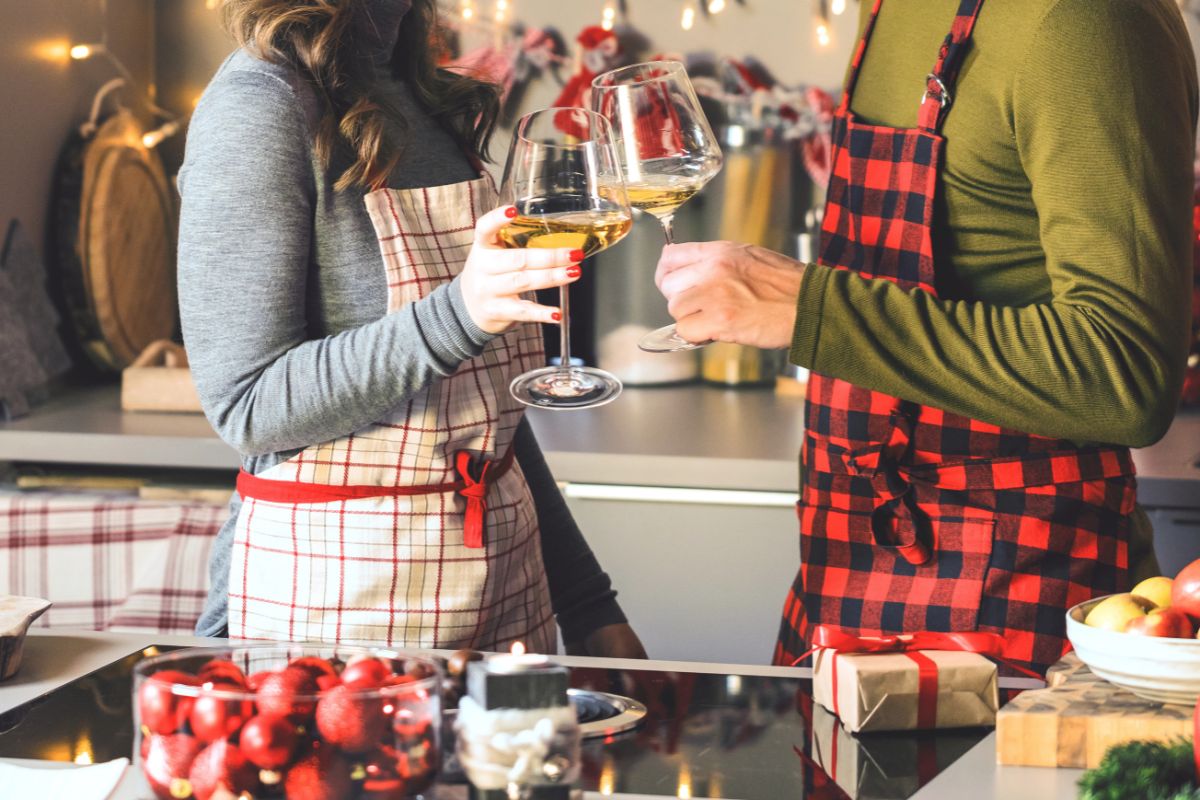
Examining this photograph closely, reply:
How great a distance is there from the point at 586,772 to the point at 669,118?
0.53 meters

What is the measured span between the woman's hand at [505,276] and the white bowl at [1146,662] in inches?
16.1

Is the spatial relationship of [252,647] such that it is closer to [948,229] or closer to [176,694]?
[176,694]

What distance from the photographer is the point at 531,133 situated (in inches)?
37.8

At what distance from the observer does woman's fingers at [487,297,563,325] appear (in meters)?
0.95

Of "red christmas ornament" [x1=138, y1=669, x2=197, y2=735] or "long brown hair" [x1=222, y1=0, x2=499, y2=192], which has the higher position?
"long brown hair" [x1=222, y1=0, x2=499, y2=192]

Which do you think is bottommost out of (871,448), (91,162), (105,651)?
(105,651)

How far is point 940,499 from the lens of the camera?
1.18 meters

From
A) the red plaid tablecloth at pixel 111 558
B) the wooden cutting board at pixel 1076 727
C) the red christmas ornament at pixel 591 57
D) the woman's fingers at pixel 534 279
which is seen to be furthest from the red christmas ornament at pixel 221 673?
the red christmas ornament at pixel 591 57

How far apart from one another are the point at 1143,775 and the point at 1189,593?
0.69 ft

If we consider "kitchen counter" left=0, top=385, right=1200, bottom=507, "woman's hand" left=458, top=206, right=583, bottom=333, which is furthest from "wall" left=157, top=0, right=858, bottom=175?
"woman's hand" left=458, top=206, right=583, bottom=333

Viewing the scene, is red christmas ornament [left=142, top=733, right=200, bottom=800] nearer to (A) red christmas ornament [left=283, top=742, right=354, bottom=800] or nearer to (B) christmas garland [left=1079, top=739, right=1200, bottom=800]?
(A) red christmas ornament [left=283, top=742, right=354, bottom=800]

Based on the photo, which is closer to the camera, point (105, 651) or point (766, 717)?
point (766, 717)

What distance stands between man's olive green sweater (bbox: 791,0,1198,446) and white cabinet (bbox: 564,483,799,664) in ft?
2.53

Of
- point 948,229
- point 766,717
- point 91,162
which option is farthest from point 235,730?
point 91,162
